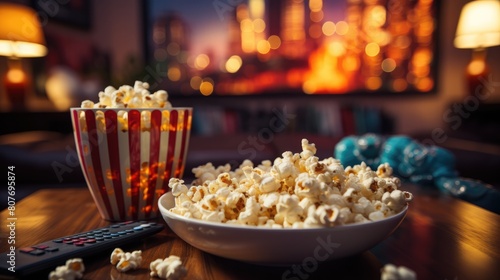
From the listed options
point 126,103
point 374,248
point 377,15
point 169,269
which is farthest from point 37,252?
point 377,15

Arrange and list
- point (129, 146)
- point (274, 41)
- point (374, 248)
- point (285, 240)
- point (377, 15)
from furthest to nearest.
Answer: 1. point (274, 41)
2. point (377, 15)
3. point (129, 146)
4. point (374, 248)
5. point (285, 240)

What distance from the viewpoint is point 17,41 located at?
2.30 meters

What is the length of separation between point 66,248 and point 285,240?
0.89 ft

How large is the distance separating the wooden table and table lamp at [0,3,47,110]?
1.86 meters

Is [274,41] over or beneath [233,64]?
over

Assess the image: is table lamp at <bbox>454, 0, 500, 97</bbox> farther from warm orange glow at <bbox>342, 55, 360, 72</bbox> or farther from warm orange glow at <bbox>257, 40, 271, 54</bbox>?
warm orange glow at <bbox>257, 40, 271, 54</bbox>

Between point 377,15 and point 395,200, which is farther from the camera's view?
point 377,15

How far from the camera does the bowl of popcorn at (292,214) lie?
15.7 inches

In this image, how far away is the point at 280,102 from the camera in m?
4.20

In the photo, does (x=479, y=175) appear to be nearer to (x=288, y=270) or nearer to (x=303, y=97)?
(x=288, y=270)

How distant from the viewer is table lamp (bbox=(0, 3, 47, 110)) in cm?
225

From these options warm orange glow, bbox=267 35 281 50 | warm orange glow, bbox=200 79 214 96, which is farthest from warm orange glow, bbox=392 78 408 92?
warm orange glow, bbox=200 79 214 96

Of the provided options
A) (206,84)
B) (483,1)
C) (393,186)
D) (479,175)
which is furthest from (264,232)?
(206,84)

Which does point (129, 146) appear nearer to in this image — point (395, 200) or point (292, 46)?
point (395, 200)
